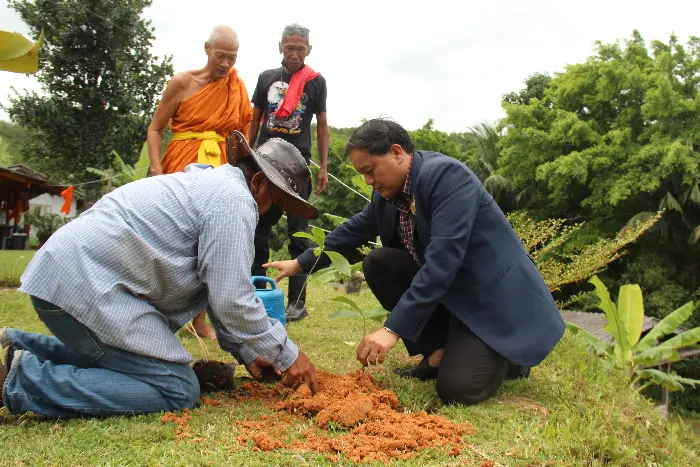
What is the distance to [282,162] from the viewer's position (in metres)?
2.59

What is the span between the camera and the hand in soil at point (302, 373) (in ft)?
8.18

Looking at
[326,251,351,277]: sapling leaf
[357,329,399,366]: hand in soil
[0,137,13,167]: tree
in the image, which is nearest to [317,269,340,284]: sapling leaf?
[326,251,351,277]: sapling leaf

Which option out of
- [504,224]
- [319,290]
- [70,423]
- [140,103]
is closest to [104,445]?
[70,423]

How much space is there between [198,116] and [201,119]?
0.09ft

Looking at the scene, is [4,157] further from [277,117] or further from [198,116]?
[198,116]

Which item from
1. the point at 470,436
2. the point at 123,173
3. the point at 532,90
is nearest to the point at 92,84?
the point at 123,173

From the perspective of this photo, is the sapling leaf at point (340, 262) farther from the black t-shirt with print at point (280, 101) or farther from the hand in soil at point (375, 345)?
the black t-shirt with print at point (280, 101)

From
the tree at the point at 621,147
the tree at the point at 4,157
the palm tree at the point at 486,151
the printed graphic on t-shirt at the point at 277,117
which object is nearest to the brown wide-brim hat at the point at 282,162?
the printed graphic on t-shirt at the point at 277,117

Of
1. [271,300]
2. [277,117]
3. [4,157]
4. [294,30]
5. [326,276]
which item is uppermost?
[294,30]

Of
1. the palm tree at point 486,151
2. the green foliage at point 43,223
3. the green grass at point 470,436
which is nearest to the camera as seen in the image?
the green grass at point 470,436

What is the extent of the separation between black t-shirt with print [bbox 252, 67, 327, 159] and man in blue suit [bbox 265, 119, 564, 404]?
77.4 inches

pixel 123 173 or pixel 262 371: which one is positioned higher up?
pixel 123 173

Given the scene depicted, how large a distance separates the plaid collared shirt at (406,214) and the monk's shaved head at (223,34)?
5.75ft

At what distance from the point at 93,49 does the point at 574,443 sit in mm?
16594
